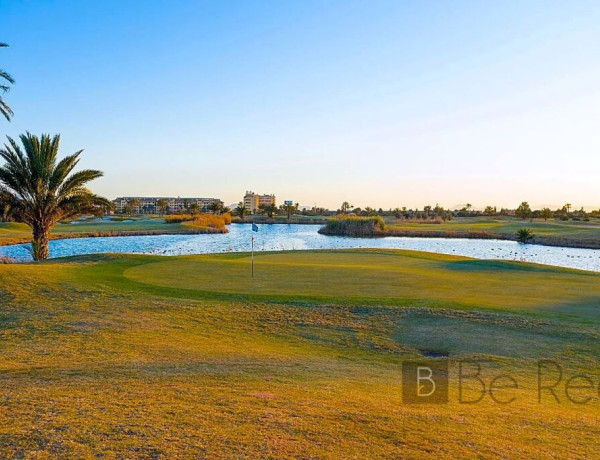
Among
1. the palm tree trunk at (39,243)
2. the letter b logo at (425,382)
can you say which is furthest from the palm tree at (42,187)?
the letter b logo at (425,382)

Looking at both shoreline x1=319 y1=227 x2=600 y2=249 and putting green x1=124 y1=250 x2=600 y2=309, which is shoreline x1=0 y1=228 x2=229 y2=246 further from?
putting green x1=124 y1=250 x2=600 y2=309

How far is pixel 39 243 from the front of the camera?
27.2 metres

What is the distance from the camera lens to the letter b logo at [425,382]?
745 cm

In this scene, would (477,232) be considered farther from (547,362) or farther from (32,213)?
(547,362)

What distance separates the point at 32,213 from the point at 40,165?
2845mm

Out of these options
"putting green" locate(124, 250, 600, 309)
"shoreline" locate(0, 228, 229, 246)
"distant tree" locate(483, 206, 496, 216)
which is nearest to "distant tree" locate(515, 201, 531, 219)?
"distant tree" locate(483, 206, 496, 216)

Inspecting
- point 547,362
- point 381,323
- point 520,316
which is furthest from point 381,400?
point 520,316

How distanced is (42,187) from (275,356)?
22.9m

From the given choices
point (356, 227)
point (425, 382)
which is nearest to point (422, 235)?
point (356, 227)

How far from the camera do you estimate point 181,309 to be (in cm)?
1384

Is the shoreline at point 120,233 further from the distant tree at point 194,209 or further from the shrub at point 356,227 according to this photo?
the distant tree at point 194,209

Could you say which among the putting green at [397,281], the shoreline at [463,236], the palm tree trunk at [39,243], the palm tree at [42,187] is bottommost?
the shoreline at [463,236]

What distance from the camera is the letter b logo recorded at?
24.5ft

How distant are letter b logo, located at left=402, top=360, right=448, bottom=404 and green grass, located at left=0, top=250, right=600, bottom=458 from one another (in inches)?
9.3
